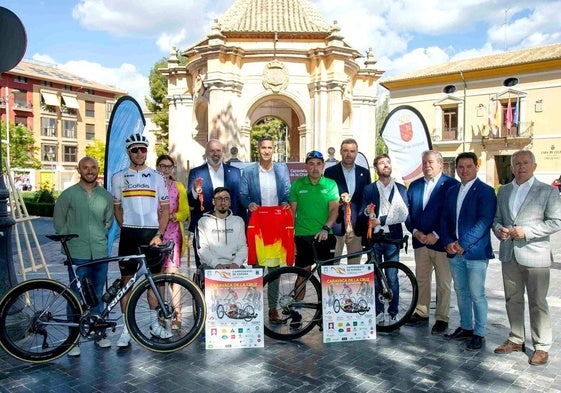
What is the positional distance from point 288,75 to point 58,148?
172ft

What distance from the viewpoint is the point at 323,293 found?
5.07 meters

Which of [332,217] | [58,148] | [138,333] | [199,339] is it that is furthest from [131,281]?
[58,148]

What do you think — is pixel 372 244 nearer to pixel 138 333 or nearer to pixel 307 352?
pixel 307 352

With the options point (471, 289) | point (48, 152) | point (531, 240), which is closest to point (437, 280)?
point (471, 289)

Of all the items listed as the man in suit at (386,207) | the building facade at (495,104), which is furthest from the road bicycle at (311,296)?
the building facade at (495,104)

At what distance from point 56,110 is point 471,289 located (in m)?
66.2

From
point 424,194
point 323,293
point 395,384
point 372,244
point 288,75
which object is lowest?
point 395,384

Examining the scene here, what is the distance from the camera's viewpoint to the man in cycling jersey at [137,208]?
4.89 m

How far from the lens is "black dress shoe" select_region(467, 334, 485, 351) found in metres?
4.88

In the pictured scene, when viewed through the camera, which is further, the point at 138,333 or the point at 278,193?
the point at 278,193

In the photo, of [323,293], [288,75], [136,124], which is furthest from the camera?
[288,75]

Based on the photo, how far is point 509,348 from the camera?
476cm

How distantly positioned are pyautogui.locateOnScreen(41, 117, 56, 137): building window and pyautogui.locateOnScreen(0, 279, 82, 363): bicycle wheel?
63.1m

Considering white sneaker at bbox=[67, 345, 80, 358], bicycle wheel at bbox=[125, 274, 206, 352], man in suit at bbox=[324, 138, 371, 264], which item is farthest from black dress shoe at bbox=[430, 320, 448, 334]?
white sneaker at bbox=[67, 345, 80, 358]
